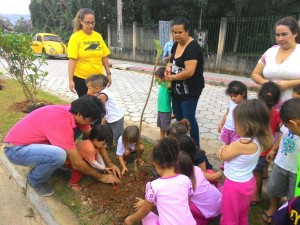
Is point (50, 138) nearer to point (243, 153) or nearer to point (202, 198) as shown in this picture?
point (202, 198)

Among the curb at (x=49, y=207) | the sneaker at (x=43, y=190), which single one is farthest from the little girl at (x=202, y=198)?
the sneaker at (x=43, y=190)

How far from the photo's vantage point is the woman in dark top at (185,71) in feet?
10.1

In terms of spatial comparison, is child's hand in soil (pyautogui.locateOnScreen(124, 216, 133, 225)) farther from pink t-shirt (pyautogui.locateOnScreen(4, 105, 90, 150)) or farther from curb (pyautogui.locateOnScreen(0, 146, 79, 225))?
pink t-shirt (pyautogui.locateOnScreen(4, 105, 90, 150))

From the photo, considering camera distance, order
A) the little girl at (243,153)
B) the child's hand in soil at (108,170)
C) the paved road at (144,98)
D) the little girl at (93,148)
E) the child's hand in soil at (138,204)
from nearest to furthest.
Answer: the little girl at (243,153)
the child's hand in soil at (138,204)
the little girl at (93,148)
the child's hand in soil at (108,170)
the paved road at (144,98)

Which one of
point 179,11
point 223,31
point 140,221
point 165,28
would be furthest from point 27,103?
point 179,11

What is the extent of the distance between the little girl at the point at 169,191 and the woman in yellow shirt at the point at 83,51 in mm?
2228

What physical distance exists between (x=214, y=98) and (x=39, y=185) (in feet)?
16.5

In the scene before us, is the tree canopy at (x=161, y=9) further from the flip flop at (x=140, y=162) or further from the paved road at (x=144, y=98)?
the flip flop at (x=140, y=162)

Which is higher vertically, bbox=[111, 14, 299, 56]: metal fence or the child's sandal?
bbox=[111, 14, 299, 56]: metal fence

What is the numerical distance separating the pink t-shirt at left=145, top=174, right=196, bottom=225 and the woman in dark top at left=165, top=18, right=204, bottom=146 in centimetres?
151

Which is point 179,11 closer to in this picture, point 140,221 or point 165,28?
point 165,28

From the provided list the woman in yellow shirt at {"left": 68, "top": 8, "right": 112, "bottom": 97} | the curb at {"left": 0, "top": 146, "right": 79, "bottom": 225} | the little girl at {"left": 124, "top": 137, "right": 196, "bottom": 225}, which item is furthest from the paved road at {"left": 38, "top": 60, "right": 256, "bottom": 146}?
the little girl at {"left": 124, "top": 137, "right": 196, "bottom": 225}

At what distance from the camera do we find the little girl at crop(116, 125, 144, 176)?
301 cm

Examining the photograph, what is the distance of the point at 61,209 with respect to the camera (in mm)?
2520
